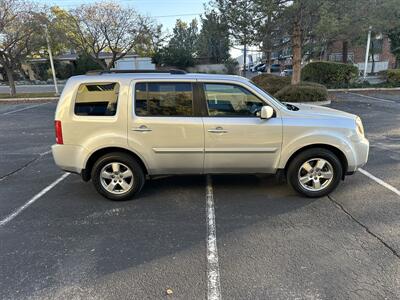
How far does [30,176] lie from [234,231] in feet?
13.6

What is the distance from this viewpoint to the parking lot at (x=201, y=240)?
2.79 metres

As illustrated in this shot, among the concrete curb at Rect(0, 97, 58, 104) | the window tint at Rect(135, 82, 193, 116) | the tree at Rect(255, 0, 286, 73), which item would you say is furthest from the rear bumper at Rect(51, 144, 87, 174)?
the concrete curb at Rect(0, 97, 58, 104)

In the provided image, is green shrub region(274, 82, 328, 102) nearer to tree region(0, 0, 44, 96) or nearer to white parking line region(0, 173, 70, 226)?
white parking line region(0, 173, 70, 226)

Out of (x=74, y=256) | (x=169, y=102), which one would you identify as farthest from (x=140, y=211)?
(x=169, y=102)

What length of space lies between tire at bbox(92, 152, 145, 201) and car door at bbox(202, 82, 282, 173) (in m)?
1.03

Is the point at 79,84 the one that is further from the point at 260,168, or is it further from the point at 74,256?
the point at 260,168

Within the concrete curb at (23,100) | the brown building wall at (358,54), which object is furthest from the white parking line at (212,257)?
the brown building wall at (358,54)

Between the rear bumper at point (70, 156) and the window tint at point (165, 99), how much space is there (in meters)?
1.06

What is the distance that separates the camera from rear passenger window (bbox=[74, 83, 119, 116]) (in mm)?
4410

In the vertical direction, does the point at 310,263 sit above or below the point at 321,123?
below

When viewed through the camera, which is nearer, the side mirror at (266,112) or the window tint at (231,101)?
the side mirror at (266,112)

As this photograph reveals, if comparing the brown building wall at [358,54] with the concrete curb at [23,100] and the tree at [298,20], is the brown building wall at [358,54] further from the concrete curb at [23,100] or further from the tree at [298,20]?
the concrete curb at [23,100]

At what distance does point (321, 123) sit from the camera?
4371 millimetres

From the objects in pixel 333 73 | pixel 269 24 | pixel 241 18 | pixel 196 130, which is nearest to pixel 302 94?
pixel 269 24
